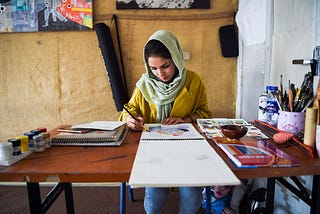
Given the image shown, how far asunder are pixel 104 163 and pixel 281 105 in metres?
0.67

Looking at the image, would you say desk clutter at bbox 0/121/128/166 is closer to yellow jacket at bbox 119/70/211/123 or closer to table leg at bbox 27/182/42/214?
table leg at bbox 27/182/42/214

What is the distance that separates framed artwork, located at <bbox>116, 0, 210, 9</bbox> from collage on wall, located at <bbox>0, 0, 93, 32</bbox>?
0.27 m

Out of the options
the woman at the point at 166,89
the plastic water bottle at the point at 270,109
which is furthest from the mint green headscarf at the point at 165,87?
the plastic water bottle at the point at 270,109

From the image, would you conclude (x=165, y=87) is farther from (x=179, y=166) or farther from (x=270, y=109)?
(x=179, y=166)

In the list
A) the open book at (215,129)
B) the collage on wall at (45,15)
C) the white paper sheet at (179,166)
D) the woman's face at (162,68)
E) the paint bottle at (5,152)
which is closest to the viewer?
the white paper sheet at (179,166)

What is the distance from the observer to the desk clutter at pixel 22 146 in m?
0.60

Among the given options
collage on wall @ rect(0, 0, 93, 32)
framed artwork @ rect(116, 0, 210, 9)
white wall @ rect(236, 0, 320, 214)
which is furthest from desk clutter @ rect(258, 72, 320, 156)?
collage on wall @ rect(0, 0, 93, 32)

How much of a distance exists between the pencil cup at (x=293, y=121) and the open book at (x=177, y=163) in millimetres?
309

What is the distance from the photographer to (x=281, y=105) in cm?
83

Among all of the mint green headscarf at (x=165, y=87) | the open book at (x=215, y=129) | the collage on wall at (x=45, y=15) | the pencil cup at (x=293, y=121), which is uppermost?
the collage on wall at (x=45, y=15)

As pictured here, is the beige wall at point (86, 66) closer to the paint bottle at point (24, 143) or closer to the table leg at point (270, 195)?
the table leg at point (270, 195)

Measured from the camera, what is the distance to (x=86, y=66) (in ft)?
5.87

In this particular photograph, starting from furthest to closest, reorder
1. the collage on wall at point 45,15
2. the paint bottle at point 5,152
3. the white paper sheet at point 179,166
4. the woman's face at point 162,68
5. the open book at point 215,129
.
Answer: the collage on wall at point 45,15
the woman's face at point 162,68
the open book at point 215,129
the paint bottle at point 5,152
the white paper sheet at point 179,166

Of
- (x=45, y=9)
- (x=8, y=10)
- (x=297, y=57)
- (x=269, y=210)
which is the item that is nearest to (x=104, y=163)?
(x=269, y=210)
